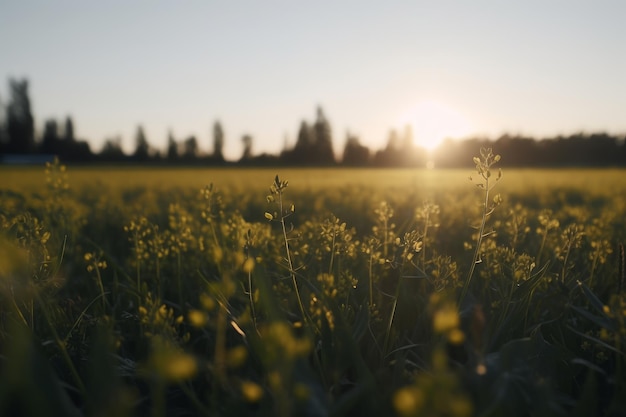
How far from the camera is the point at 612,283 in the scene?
271cm

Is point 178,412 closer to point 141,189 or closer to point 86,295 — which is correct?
point 86,295

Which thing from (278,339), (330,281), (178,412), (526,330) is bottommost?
(178,412)

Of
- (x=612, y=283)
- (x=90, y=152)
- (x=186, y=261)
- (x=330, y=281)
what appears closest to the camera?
(x=330, y=281)

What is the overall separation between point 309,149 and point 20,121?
137ft

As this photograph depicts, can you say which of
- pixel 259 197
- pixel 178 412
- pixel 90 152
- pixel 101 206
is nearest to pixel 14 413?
pixel 178 412

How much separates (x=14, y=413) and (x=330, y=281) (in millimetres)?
975

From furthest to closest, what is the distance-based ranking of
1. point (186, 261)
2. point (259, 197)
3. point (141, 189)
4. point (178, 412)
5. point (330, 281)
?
point (141, 189) → point (259, 197) → point (186, 261) → point (330, 281) → point (178, 412)

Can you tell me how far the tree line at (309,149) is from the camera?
5519cm

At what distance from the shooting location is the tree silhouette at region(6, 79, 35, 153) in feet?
235

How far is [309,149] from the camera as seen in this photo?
236ft

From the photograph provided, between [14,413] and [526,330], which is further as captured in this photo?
[526,330]

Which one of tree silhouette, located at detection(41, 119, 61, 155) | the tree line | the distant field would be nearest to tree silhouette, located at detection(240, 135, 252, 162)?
the tree line

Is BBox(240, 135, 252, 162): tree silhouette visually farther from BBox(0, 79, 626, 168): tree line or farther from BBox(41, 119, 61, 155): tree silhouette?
BBox(41, 119, 61, 155): tree silhouette

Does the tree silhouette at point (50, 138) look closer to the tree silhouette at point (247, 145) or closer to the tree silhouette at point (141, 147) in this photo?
the tree silhouette at point (141, 147)
